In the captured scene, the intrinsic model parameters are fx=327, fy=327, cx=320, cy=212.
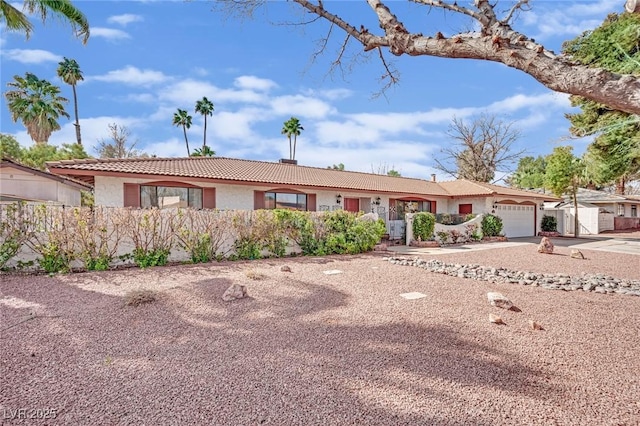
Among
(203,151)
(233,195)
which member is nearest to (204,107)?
(203,151)

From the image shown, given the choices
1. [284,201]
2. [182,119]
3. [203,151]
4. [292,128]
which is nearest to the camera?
[284,201]

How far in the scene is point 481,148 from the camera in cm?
3512

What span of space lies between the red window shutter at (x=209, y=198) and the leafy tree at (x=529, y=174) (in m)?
39.9

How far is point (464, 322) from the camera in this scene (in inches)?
193

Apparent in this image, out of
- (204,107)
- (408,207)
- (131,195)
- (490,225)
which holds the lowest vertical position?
(490,225)

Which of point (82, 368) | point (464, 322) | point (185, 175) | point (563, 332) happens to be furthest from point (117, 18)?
point (563, 332)

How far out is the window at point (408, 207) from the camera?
21312 millimetres

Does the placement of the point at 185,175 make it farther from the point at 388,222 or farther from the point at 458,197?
the point at 458,197

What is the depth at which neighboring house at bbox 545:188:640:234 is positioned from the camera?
2747cm

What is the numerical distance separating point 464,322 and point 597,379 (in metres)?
1.66

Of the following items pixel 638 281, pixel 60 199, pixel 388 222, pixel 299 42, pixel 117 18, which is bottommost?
pixel 638 281

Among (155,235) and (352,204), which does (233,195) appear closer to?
(155,235)

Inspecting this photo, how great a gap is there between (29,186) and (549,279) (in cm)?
2509

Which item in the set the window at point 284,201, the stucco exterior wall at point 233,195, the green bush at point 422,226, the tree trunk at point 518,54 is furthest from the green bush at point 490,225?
the tree trunk at point 518,54
